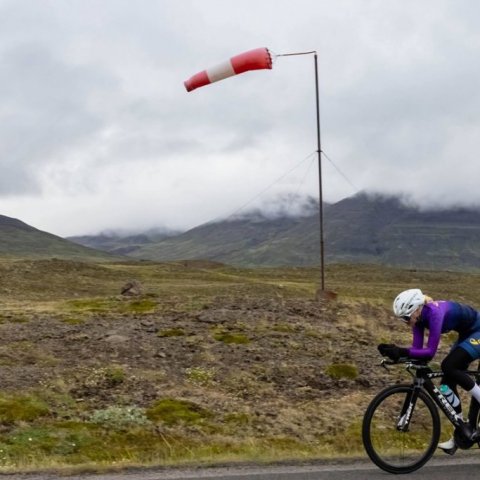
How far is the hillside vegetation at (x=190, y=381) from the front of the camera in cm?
1426

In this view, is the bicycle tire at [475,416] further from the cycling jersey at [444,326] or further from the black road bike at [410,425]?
the cycling jersey at [444,326]

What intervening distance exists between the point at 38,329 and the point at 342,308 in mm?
14360

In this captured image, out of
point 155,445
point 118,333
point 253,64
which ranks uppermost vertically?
point 253,64

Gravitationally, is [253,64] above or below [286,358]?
above

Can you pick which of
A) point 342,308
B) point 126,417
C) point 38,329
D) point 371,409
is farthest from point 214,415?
point 342,308

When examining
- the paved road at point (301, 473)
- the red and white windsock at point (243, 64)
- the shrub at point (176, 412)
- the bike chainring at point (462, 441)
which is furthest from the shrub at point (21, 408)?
the red and white windsock at point (243, 64)

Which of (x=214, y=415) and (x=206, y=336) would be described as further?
(x=206, y=336)

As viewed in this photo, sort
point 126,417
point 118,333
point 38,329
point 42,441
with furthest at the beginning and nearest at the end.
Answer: point 38,329 → point 118,333 → point 126,417 → point 42,441

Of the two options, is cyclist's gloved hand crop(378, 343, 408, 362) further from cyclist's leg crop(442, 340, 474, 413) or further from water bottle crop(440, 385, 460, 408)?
water bottle crop(440, 385, 460, 408)

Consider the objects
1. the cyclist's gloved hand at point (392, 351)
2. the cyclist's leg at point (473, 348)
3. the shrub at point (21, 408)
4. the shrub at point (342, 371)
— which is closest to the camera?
the cyclist's gloved hand at point (392, 351)

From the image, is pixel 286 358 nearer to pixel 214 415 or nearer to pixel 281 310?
pixel 214 415

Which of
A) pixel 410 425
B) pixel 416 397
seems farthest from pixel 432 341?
pixel 410 425

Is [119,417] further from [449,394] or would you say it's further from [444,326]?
[444,326]

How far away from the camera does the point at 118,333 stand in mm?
24234
